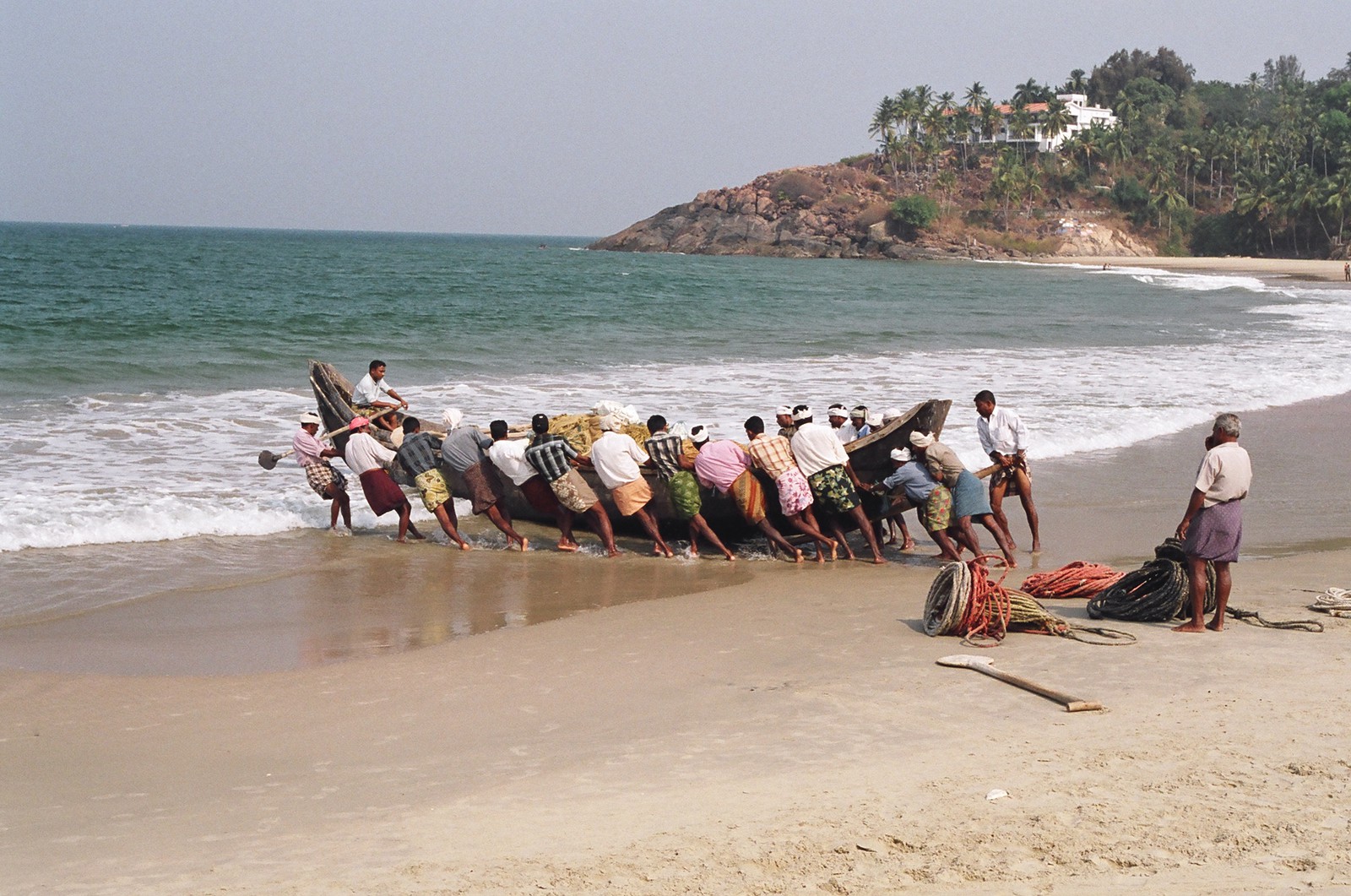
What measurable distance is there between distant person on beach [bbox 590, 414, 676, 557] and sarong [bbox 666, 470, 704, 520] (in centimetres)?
26

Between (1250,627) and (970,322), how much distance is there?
30.6 metres

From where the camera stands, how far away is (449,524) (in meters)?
11.1

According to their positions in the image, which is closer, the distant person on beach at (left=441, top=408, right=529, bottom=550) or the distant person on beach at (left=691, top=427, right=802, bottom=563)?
the distant person on beach at (left=691, top=427, right=802, bottom=563)

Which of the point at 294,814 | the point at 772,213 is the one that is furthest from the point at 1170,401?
the point at 772,213

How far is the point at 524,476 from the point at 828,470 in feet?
8.95

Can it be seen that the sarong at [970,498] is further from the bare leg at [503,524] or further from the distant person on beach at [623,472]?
the bare leg at [503,524]

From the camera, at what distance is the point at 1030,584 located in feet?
29.3

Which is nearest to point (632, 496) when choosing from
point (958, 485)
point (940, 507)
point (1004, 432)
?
point (940, 507)

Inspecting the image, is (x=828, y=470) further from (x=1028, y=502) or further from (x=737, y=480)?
(x=1028, y=502)

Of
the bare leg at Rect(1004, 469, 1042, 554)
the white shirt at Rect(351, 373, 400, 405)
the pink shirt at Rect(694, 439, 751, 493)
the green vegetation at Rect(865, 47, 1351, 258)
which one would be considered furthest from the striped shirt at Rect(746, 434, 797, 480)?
the green vegetation at Rect(865, 47, 1351, 258)

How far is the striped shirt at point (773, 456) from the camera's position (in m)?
10.3

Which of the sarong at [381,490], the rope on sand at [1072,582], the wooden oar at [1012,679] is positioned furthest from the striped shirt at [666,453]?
the wooden oar at [1012,679]

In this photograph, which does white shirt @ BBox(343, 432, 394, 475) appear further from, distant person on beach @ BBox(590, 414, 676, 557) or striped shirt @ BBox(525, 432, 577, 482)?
distant person on beach @ BBox(590, 414, 676, 557)

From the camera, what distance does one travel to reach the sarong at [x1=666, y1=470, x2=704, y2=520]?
Answer: 10555mm
